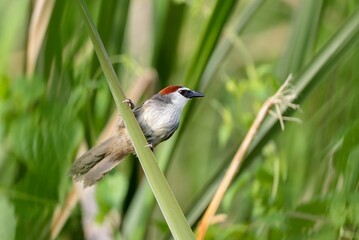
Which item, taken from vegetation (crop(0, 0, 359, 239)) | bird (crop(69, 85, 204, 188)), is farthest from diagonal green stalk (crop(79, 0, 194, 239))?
vegetation (crop(0, 0, 359, 239))

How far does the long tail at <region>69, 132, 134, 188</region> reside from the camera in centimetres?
68

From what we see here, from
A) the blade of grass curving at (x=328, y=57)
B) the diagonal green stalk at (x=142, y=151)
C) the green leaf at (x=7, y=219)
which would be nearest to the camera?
the diagonal green stalk at (x=142, y=151)

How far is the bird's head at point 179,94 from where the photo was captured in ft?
2.45

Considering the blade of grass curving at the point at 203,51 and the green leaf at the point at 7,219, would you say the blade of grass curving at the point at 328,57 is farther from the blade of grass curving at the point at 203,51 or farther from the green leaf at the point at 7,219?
the green leaf at the point at 7,219

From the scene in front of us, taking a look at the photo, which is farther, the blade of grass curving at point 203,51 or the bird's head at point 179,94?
the blade of grass curving at point 203,51

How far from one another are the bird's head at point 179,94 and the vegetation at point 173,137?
1.05 ft

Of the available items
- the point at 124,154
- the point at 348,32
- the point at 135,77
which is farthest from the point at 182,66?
the point at 124,154

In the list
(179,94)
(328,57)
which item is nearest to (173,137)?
(328,57)

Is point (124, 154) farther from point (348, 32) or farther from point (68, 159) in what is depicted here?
point (68, 159)

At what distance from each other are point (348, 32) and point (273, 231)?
1.44ft

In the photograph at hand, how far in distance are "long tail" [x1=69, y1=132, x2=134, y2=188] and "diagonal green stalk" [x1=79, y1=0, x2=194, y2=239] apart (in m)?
0.03

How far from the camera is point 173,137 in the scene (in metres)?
1.36

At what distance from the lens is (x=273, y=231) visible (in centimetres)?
133

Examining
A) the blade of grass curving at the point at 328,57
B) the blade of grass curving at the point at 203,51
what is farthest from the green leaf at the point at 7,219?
the blade of grass curving at the point at 328,57
